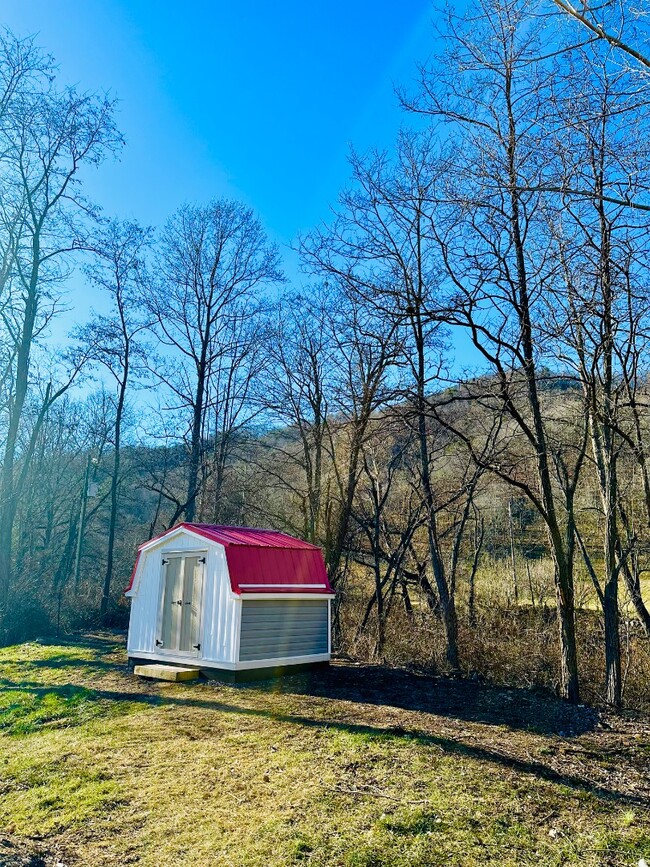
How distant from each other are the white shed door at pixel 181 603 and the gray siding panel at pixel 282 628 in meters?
0.96

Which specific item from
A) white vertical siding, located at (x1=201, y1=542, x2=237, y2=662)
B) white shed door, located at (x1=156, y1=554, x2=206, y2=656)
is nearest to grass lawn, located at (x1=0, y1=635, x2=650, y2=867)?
white vertical siding, located at (x1=201, y1=542, x2=237, y2=662)

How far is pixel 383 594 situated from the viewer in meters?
13.5

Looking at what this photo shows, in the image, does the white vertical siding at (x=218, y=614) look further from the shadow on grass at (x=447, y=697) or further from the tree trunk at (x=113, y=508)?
the tree trunk at (x=113, y=508)

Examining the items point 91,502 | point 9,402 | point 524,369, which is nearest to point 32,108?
point 9,402

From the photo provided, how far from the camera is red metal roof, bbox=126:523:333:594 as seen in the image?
8.85 meters

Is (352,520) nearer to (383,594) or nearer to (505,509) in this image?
(383,594)

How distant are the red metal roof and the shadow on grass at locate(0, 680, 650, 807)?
60.9 inches

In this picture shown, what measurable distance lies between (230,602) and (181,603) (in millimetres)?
1262

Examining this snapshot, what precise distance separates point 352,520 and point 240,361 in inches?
276

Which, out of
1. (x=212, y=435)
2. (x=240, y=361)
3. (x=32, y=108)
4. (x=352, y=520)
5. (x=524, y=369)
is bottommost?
(x=352, y=520)

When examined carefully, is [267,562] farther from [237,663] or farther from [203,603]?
[237,663]

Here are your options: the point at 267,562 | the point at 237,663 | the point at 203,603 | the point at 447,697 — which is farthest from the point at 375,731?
the point at 203,603

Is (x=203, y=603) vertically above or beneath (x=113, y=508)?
beneath

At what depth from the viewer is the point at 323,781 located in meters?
4.48
